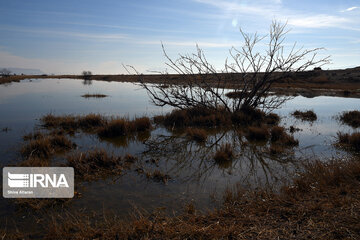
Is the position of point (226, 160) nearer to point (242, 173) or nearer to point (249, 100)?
point (242, 173)

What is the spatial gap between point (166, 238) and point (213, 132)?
7.27 m

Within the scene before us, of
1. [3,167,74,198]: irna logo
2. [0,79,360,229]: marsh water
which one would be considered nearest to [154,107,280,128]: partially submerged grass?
[0,79,360,229]: marsh water

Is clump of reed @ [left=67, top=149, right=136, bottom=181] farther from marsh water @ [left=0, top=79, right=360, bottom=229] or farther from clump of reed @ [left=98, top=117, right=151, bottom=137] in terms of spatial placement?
clump of reed @ [left=98, top=117, right=151, bottom=137]

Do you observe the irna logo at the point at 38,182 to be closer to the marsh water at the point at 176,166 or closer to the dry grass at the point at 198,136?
the marsh water at the point at 176,166

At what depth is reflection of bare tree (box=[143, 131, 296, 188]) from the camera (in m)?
5.71

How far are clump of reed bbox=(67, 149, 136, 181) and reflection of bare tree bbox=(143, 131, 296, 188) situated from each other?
1048 millimetres

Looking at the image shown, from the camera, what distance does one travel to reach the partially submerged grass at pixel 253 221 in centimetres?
318

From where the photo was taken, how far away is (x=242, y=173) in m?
5.91

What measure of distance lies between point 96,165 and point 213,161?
2813 mm

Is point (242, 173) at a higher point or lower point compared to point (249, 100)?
lower

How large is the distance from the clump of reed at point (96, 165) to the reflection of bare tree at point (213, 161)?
1.05 meters

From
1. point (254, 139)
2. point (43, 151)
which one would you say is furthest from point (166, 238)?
point (254, 139)

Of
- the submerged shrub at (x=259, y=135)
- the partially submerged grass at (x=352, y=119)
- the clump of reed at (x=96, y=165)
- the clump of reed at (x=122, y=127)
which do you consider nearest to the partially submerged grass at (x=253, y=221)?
the clump of reed at (x=96, y=165)

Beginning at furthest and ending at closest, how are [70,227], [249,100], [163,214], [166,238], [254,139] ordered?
1. [249,100]
2. [254,139]
3. [163,214]
4. [70,227]
5. [166,238]
